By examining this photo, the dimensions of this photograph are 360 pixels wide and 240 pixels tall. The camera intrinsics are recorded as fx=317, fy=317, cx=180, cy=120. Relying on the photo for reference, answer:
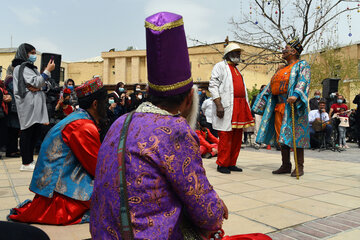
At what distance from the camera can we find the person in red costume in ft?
→ 8.37

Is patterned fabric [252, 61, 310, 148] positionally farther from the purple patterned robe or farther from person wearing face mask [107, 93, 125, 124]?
person wearing face mask [107, 93, 125, 124]

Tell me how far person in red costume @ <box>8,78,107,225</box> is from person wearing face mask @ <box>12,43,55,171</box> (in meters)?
2.50

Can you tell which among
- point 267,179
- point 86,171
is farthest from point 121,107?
point 86,171

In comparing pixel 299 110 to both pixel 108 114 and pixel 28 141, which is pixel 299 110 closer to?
pixel 28 141

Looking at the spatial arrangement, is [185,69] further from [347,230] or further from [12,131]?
[12,131]

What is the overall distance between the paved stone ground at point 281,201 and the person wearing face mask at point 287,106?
A: 519 mm

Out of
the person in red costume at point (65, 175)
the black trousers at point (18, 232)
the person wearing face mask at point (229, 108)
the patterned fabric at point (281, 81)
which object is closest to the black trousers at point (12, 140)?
the person wearing face mask at point (229, 108)

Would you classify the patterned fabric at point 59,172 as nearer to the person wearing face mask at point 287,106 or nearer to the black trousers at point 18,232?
the black trousers at point 18,232

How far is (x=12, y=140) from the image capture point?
6.95m

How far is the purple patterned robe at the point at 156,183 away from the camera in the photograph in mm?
1244

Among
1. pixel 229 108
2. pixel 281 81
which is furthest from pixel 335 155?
pixel 229 108

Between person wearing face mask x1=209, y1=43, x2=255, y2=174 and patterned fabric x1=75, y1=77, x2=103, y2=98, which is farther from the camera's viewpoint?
person wearing face mask x1=209, y1=43, x2=255, y2=174

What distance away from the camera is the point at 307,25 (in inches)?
503

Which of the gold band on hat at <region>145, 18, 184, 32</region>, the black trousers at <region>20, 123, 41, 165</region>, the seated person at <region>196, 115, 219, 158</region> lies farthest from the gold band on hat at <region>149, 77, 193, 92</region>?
the seated person at <region>196, 115, 219, 158</region>
